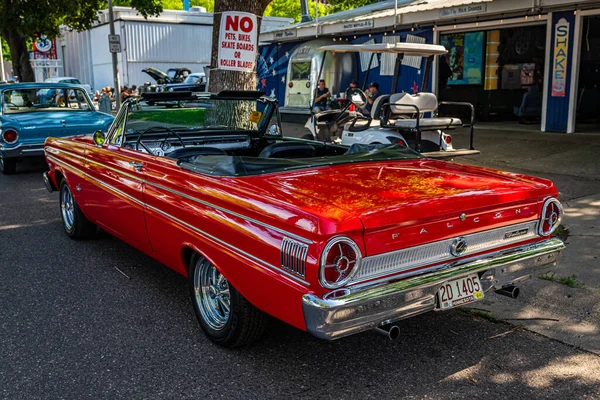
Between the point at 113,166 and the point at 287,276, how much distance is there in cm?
250

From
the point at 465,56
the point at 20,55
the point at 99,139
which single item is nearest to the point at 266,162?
the point at 99,139

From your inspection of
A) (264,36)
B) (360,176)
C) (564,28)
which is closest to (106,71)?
(264,36)

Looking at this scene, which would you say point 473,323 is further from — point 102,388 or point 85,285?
point 85,285

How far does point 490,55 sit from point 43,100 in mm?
12983

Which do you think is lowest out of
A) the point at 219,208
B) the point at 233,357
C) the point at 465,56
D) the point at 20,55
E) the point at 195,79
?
the point at 233,357

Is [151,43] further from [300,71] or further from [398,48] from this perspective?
[398,48]

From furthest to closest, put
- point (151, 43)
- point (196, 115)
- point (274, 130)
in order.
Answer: point (151, 43)
point (274, 130)
point (196, 115)

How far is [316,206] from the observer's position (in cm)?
303

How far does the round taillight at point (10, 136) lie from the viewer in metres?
10.3

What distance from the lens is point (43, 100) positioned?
37.6 feet

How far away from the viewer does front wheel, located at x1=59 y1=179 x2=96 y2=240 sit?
20.0 ft

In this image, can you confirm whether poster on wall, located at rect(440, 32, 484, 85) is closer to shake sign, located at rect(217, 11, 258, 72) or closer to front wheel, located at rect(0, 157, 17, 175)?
shake sign, located at rect(217, 11, 258, 72)

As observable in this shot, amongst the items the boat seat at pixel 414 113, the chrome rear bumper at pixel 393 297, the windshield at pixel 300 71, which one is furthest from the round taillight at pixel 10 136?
the windshield at pixel 300 71

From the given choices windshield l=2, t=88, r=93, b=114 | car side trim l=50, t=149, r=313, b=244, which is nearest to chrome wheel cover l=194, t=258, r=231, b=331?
car side trim l=50, t=149, r=313, b=244
